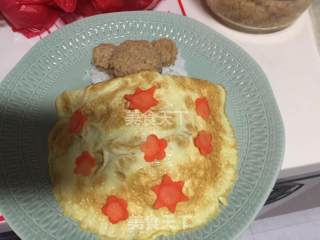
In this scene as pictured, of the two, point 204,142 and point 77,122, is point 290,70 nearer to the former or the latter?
point 204,142

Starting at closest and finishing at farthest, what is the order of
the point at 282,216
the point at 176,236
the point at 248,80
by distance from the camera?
the point at 176,236
the point at 248,80
the point at 282,216

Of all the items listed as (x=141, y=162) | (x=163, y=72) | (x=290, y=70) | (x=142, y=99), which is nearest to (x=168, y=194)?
(x=141, y=162)

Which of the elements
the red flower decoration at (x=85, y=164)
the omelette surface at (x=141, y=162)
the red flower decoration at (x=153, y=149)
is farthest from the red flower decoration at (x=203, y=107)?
the red flower decoration at (x=85, y=164)

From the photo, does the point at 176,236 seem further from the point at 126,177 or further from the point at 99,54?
the point at 99,54

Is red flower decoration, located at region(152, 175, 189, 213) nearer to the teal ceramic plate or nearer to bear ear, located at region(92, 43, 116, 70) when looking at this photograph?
the teal ceramic plate

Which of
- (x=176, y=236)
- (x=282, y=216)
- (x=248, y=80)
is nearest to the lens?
(x=176, y=236)

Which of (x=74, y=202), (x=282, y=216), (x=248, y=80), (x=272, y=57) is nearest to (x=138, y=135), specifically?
(x=74, y=202)

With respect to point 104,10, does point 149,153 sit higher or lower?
lower

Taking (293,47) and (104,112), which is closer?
(104,112)

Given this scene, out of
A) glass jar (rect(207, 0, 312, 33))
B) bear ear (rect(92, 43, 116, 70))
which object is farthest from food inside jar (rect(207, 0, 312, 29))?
bear ear (rect(92, 43, 116, 70))
